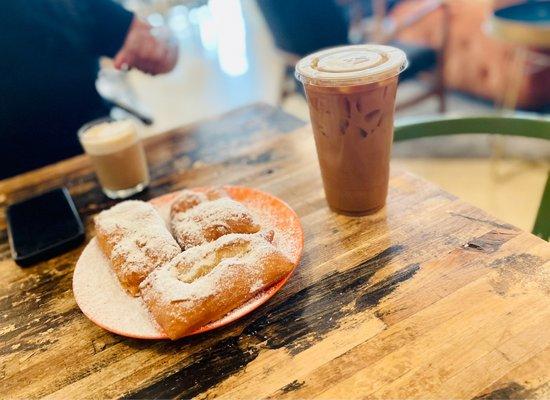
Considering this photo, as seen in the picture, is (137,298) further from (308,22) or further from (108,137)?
(308,22)

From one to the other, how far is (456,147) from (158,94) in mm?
2773

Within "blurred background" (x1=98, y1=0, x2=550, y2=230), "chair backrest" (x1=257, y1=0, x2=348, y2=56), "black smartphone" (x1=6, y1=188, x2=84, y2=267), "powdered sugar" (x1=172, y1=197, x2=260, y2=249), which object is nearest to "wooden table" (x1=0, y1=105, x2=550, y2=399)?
"black smartphone" (x1=6, y1=188, x2=84, y2=267)

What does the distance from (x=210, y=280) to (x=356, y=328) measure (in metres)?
0.23

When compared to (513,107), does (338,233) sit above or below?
above

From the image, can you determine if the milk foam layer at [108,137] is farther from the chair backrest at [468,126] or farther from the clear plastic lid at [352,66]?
the chair backrest at [468,126]

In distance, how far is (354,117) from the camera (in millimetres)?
833

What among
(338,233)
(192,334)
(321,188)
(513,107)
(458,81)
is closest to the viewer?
(192,334)

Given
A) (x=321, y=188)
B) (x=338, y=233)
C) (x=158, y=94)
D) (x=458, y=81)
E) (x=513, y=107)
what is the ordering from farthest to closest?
(x=158, y=94)
(x=458, y=81)
(x=513, y=107)
(x=321, y=188)
(x=338, y=233)

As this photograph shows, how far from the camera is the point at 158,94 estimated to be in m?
4.48

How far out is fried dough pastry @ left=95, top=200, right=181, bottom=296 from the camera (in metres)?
0.79

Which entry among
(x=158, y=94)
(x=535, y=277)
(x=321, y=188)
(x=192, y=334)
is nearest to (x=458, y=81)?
(x=158, y=94)

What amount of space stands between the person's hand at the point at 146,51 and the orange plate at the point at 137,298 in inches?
26.0

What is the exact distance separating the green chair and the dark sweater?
989 millimetres

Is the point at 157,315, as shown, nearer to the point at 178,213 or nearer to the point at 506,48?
the point at 178,213
